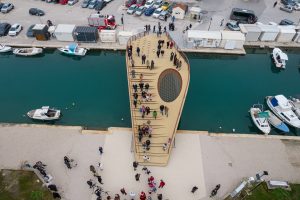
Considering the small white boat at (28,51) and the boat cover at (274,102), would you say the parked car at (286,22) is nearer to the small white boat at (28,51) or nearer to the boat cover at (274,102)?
the boat cover at (274,102)

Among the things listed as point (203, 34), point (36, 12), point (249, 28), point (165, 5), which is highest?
point (249, 28)

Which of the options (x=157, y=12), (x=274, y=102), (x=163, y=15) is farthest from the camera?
(x=157, y=12)

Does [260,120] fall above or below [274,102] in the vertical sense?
below

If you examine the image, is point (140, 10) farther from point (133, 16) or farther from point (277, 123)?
point (277, 123)

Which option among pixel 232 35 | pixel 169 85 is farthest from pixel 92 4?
pixel 169 85

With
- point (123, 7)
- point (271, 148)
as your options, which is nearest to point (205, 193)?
point (271, 148)

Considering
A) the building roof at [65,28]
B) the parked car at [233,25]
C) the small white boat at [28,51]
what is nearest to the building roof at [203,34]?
the parked car at [233,25]

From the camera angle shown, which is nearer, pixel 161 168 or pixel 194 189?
pixel 194 189
